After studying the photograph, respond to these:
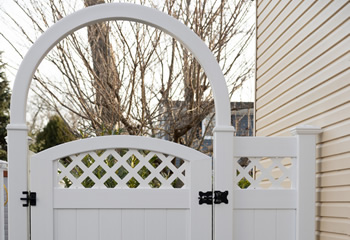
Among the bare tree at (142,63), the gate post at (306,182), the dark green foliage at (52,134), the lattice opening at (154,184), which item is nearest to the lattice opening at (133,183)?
the lattice opening at (154,184)

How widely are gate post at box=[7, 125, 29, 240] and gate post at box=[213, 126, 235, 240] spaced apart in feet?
3.61

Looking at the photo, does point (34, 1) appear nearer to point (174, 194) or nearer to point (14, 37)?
point (14, 37)

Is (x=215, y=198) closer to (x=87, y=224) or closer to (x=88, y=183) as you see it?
(x=87, y=224)

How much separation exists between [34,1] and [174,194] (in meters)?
4.07

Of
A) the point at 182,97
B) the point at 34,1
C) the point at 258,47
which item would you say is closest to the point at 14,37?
the point at 34,1

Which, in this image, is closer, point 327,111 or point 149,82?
point 327,111

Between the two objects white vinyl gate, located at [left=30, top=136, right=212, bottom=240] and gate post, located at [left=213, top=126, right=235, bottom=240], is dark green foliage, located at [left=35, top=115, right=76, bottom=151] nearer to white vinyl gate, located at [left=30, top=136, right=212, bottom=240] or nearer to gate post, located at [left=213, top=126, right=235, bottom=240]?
white vinyl gate, located at [left=30, top=136, right=212, bottom=240]

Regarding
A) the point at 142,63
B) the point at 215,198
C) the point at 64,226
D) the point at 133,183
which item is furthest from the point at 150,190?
the point at 142,63

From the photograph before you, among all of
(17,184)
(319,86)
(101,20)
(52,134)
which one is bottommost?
(17,184)

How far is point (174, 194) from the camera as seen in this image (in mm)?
2959

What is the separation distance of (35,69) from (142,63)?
3228mm

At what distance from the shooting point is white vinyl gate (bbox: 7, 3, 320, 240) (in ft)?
9.52

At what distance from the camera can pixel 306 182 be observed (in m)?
3.04

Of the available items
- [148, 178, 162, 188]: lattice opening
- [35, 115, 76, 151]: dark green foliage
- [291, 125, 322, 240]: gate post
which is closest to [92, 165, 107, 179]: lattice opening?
[148, 178, 162, 188]: lattice opening
